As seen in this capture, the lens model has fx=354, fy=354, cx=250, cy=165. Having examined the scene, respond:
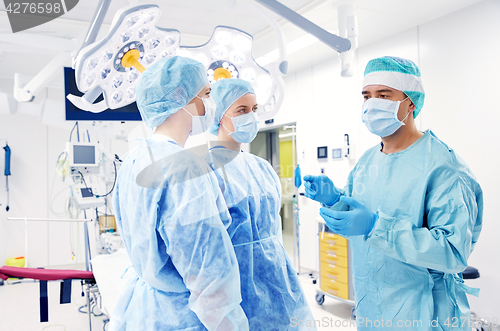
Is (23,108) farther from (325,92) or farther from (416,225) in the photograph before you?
(416,225)

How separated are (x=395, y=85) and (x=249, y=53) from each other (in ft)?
2.05

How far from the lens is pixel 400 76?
134cm

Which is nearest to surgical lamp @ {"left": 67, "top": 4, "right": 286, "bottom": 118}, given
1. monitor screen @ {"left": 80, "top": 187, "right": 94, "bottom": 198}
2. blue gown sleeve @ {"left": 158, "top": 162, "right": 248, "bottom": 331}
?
blue gown sleeve @ {"left": 158, "top": 162, "right": 248, "bottom": 331}

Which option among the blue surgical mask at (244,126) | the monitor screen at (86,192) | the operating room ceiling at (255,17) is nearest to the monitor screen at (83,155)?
the monitor screen at (86,192)

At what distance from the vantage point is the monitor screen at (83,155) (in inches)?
127

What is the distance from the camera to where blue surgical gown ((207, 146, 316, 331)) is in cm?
120

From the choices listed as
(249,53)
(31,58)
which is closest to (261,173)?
(249,53)

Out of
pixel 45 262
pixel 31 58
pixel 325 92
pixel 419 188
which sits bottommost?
pixel 45 262

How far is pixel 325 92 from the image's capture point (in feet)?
13.2

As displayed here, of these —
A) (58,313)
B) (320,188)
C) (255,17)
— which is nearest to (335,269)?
(320,188)

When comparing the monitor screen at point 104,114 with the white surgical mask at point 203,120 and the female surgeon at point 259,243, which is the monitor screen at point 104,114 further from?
the white surgical mask at point 203,120

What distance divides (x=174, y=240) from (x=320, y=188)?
2.43 ft

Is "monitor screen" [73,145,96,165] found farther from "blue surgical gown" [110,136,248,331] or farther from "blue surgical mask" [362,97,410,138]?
"blue surgical mask" [362,97,410,138]

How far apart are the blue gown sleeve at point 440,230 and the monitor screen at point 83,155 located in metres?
2.81
